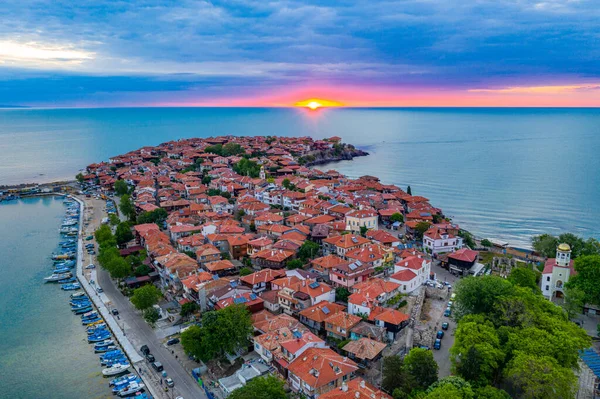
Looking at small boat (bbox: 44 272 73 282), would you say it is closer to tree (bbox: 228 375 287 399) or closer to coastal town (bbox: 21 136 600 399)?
coastal town (bbox: 21 136 600 399)

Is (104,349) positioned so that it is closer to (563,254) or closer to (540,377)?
(540,377)

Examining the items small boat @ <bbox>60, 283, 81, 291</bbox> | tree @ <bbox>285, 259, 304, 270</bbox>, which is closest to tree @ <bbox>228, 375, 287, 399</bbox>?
tree @ <bbox>285, 259, 304, 270</bbox>

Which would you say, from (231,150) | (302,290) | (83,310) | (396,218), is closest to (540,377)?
(302,290)

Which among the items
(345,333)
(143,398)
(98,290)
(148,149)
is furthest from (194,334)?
(148,149)

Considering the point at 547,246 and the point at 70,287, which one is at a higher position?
the point at 547,246

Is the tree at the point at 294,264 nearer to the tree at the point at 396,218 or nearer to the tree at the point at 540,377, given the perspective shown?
the tree at the point at 396,218

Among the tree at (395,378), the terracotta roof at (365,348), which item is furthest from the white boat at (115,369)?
the tree at (395,378)
